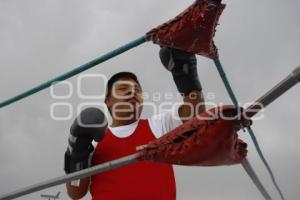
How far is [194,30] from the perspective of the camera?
2.17 meters

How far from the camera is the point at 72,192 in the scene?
2775 millimetres

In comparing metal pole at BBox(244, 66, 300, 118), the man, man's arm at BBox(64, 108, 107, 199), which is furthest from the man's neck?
metal pole at BBox(244, 66, 300, 118)

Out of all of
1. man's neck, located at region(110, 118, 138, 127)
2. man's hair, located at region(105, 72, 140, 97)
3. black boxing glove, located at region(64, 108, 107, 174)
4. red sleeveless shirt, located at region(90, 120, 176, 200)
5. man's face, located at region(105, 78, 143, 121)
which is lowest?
red sleeveless shirt, located at region(90, 120, 176, 200)

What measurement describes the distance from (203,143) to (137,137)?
1.12 meters

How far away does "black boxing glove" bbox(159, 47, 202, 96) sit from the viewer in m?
2.53

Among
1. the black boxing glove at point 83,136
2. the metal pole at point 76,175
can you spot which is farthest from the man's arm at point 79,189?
the metal pole at point 76,175

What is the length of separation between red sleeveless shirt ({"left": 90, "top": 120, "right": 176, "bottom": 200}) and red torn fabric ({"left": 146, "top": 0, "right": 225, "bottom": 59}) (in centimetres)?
79

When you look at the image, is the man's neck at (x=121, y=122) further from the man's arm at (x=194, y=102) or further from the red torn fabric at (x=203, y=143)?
the red torn fabric at (x=203, y=143)

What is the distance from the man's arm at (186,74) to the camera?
8.32ft

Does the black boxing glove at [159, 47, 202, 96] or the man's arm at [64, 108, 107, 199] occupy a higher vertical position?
the black boxing glove at [159, 47, 202, 96]

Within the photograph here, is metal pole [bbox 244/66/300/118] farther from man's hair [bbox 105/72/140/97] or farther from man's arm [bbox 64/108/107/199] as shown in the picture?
man's hair [bbox 105/72/140/97]

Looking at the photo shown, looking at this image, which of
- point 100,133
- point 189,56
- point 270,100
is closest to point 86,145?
point 100,133

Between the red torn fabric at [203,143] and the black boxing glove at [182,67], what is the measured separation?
2.59ft

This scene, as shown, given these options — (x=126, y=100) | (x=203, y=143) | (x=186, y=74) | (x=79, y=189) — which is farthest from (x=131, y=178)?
(x=203, y=143)
